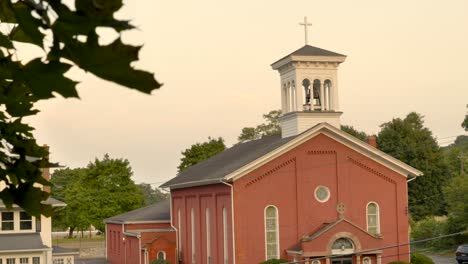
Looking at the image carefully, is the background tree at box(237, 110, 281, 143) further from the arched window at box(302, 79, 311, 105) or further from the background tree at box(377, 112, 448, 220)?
the arched window at box(302, 79, 311, 105)

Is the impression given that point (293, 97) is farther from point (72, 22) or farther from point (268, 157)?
point (72, 22)

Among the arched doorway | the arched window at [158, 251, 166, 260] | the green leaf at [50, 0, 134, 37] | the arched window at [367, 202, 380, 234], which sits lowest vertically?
the arched window at [158, 251, 166, 260]

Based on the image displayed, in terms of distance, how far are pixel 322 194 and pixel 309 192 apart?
70cm

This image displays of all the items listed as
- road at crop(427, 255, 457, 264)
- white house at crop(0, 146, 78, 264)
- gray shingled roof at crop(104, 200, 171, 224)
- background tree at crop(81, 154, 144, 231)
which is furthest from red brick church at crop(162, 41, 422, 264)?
background tree at crop(81, 154, 144, 231)

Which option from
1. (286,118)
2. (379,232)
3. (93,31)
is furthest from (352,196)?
(93,31)

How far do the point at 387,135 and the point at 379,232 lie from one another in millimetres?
46081

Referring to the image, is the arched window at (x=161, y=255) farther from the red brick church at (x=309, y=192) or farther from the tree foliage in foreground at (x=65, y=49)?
the tree foliage in foreground at (x=65, y=49)

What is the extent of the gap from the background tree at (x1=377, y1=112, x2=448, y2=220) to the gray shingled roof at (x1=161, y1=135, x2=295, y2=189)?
34815mm

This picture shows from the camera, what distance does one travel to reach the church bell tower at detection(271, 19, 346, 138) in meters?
45.0

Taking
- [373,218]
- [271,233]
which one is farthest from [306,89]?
[271,233]

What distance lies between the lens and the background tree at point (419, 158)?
84438mm

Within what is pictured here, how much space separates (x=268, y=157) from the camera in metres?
41.5

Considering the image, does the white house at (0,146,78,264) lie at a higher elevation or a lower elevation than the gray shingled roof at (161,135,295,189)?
lower

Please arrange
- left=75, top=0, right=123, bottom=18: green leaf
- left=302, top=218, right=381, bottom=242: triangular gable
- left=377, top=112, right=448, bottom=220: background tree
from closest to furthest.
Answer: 1. left=75, top=0, right=123, bottom=18: green leaf
2. left=302, top=218, right=381, bottom=242: triangular gable
3. left=377, top=112, right=448, bottom=220: background tree
